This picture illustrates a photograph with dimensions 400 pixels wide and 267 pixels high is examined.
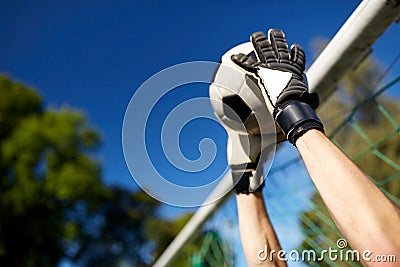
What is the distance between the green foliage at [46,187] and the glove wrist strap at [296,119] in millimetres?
10424

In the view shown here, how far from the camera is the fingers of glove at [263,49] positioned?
0.79 metres

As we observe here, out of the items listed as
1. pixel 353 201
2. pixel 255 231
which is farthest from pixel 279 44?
pixel 255 231

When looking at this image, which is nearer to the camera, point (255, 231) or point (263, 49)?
point (263, 49)

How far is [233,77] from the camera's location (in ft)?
3.20

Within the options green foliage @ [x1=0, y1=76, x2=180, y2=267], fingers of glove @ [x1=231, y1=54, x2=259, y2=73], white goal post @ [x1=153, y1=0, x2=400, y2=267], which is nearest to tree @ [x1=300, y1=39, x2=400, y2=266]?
white goal post @ [x1=153, y1=0, x2=400, y2=267]

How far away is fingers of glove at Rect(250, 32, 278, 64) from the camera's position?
2.60 ft

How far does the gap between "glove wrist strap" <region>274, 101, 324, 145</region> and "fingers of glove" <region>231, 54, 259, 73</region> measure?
0.38 feet

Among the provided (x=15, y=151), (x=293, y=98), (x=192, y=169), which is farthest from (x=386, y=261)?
(x=15, y=151)

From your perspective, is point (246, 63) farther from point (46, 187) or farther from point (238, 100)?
point (46, 187)

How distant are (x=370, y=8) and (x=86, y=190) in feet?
35.7

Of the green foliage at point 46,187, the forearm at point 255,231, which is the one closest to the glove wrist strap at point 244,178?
the forearm at point 255,231

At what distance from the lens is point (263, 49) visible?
2.64 feet

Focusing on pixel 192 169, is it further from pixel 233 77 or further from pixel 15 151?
pixel 15 151

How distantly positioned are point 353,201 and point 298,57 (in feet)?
1.04
